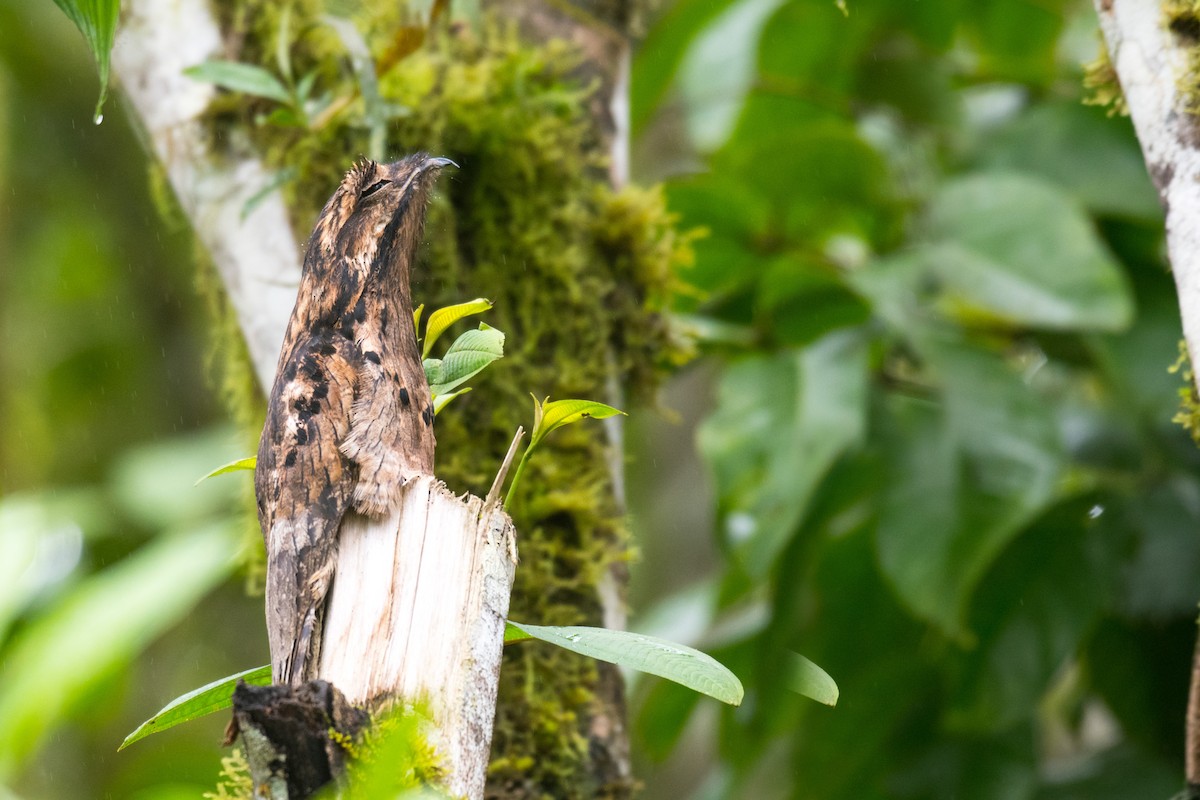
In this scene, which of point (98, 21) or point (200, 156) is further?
point (200, 156)

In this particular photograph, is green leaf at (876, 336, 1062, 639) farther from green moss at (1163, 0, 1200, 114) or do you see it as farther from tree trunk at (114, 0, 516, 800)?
tree trunk at (114, 0, 516, 800)

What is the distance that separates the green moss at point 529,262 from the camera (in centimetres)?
168

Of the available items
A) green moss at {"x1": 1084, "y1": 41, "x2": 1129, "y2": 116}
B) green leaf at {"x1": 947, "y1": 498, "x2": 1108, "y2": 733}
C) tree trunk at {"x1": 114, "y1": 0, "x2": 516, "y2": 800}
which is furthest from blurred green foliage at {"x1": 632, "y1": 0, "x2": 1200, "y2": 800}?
tree trunk at {"x1": 114, "y1": 0, "x2": 516, "y2": 800}

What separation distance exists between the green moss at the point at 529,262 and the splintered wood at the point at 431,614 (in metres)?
0.72

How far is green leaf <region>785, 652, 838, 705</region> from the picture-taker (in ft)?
3.05

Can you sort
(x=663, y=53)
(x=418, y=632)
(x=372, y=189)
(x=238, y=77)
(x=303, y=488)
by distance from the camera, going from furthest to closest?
(x=663, y=53) → (x=238, y=77) → (x=372, y=189) → (x=303, y=488) → (x=418, y=632)

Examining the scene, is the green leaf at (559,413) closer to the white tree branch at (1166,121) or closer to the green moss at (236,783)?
the green moss at (236,783)

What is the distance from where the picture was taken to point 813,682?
958 mm

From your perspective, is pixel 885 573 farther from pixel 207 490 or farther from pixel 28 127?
pixel 28 127

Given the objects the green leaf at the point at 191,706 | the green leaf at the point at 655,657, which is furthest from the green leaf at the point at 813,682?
the green leaf at the point at 191,706

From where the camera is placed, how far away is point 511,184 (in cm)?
192

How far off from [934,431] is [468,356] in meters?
1.56

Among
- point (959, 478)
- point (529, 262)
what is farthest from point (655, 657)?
point (959, 478)

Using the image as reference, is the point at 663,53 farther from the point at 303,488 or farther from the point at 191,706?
the point at 191,706
